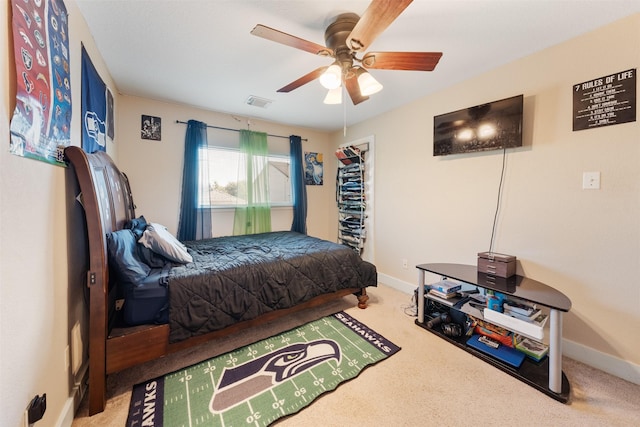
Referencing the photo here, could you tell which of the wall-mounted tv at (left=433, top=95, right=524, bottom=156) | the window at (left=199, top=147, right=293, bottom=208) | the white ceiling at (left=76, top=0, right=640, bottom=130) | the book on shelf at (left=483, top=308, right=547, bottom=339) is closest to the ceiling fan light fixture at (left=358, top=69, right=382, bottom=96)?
the white ceiling at (left=76, top=0, right=640, bottom=130)

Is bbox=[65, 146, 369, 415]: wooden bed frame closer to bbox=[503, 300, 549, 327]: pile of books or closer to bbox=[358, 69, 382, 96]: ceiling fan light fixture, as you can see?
bbox=[358, 69, 382, 96]: ceiling fan light fixture

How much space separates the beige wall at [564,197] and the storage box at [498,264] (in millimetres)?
185

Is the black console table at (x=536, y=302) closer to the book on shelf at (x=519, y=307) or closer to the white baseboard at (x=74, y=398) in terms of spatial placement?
the book on shelf at (x=519, y=307)

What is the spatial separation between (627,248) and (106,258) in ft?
11.0

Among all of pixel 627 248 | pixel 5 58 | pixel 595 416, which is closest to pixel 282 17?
pixel 5 58

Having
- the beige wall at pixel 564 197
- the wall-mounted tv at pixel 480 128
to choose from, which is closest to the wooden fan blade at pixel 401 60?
the wall-mounted tv at pixel 480 128

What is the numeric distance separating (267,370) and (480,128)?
2.76m

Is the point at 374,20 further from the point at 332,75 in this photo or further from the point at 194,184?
the point at 194,184

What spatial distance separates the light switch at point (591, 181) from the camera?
1.73 meters

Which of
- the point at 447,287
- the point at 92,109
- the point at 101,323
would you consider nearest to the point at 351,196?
the point at 447,287

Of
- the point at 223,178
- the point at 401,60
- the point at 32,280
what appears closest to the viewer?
the point at 32,280

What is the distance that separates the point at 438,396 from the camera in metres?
1.49

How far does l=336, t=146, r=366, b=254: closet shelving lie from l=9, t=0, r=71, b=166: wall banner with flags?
3.12 m

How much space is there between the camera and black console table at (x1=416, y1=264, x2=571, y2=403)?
1.47m
